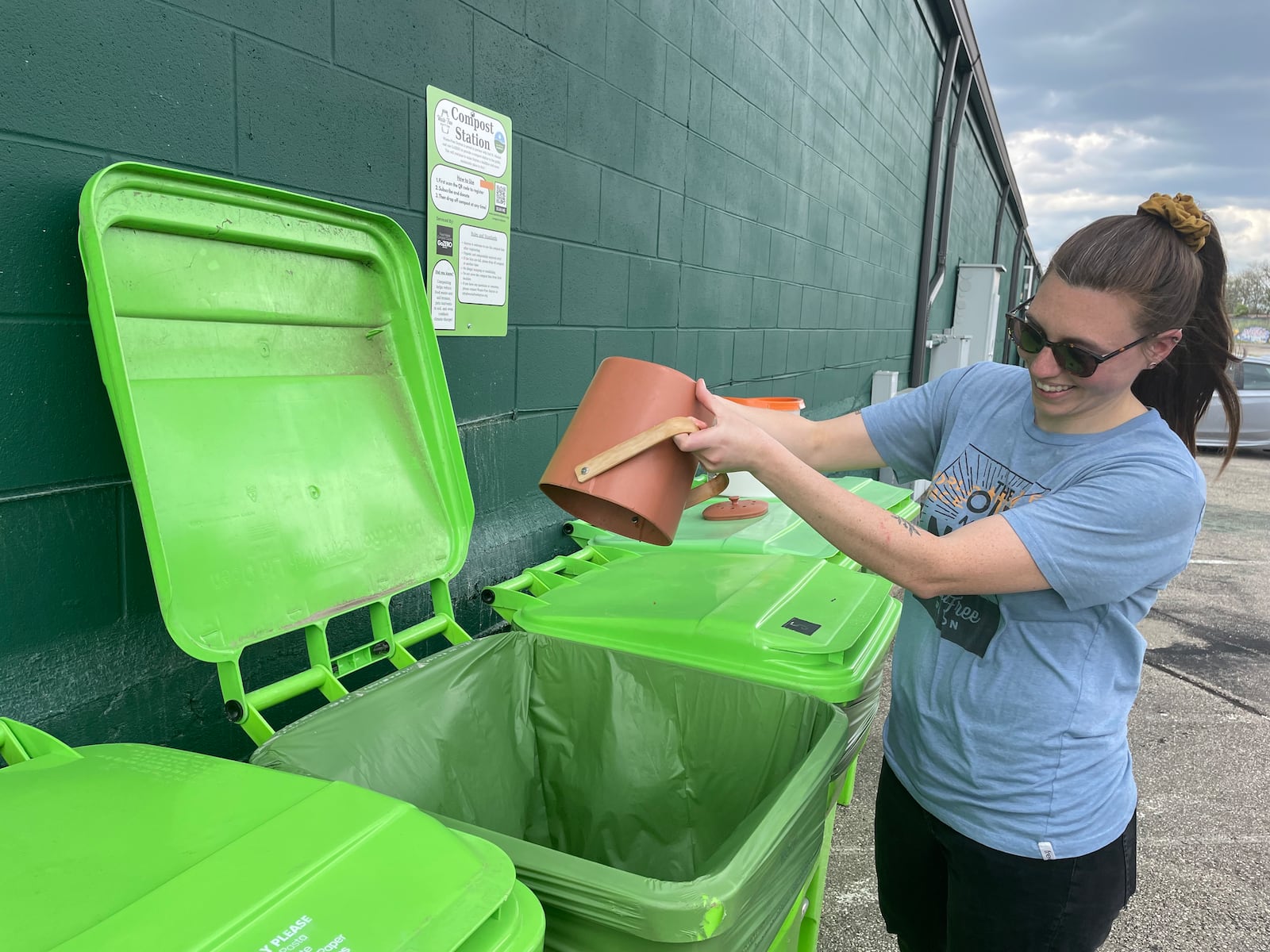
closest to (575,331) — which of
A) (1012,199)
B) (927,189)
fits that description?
(927,189)

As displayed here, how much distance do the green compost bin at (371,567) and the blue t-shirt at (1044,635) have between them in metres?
0.19

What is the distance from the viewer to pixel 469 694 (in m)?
1.53

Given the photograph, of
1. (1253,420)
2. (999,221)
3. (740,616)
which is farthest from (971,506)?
(999,221)

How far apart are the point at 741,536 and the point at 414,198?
47.4 inches

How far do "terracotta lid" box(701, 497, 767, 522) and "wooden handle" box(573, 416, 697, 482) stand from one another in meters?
1.20

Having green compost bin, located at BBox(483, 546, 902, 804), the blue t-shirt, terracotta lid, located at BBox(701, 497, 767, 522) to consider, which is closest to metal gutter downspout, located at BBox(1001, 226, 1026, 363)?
terracotta lid, located at BBox(701, 497, 767, 522)

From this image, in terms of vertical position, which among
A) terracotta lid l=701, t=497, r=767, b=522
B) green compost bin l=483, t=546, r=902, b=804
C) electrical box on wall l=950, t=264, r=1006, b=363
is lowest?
green compost bin l=483, t=546, r=902, b=804

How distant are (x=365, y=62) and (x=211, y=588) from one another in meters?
1.18

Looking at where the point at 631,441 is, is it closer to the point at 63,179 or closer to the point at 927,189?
the point at 63,179

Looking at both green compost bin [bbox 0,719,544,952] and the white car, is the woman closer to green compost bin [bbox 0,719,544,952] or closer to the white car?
green compost bin [bbox 0,719,544,952]

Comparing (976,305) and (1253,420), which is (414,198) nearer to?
(976,305)

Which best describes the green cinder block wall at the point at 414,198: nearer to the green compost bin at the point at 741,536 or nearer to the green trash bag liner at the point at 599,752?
the green compost bin at the point at 741,536

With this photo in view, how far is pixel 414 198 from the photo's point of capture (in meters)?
2.01

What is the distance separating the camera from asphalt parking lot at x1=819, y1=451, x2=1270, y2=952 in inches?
93.4
